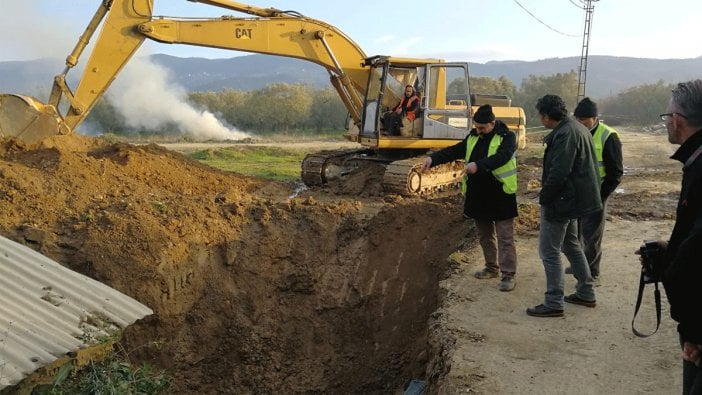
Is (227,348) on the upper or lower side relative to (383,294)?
lower

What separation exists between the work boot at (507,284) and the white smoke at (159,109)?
38.9m

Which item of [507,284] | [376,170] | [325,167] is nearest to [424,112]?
[376,170]

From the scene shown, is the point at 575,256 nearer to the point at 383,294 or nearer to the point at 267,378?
the point at 383,294

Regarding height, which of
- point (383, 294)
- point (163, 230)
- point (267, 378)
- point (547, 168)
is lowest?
point (267, 378)

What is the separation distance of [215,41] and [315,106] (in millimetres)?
41753

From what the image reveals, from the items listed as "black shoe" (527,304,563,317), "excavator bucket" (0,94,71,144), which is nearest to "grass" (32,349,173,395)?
"black shoe" (527,304,563,317)

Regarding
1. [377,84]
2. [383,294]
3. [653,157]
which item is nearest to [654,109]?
[653,157]

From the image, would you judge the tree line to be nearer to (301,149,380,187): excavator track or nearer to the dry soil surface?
(301,149,380,187): excavator track

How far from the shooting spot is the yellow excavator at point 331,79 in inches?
404

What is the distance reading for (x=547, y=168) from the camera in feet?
17.6

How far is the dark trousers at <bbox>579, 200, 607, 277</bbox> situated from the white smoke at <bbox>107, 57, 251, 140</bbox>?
3881 cm

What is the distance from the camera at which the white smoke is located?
46.9 metres

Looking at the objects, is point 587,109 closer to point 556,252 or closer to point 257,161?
point 556,252

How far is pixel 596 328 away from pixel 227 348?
3.95 m
